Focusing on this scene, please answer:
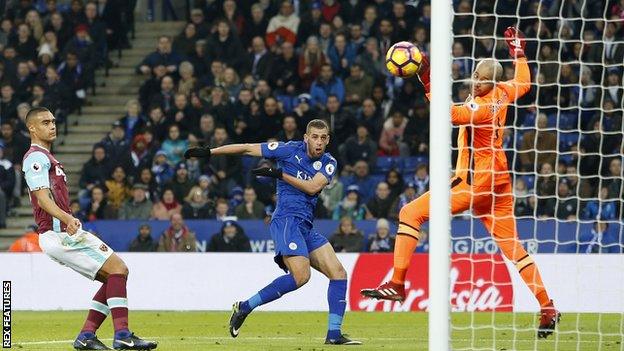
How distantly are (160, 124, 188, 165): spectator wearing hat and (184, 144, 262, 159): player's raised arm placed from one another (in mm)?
10323

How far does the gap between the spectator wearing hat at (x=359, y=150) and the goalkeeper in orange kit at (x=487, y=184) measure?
A: 8845 millimetres

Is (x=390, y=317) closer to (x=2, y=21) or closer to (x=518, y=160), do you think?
(x=518, y=160)

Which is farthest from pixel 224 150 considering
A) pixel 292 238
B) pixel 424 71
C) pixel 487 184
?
pixel 487 184

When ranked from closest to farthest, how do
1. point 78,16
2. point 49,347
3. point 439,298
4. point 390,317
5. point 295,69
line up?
point 439,298 < point 49,347 < point 390,317 < point 295,69 < point 78,16

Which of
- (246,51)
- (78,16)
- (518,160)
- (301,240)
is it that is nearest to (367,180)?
(518,160)

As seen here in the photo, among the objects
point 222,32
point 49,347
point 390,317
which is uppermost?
point 222,32

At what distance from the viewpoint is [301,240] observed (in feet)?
38.6

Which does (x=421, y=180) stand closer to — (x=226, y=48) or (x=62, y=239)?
(x=226, y=48)

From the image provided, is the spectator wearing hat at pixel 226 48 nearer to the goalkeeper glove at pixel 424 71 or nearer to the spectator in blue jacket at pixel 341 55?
the spectator in blue jacket at pixel 341 55

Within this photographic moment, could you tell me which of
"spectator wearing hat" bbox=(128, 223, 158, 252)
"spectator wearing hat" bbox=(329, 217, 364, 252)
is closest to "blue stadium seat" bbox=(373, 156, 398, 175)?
"spectator wearing hat" bbox=(329, 217, 364, 252)

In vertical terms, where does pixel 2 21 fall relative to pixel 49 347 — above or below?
above

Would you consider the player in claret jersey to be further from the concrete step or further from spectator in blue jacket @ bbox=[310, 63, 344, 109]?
the concrete step

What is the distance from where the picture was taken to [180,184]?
69.5ft

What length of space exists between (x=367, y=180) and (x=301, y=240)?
9.03m
